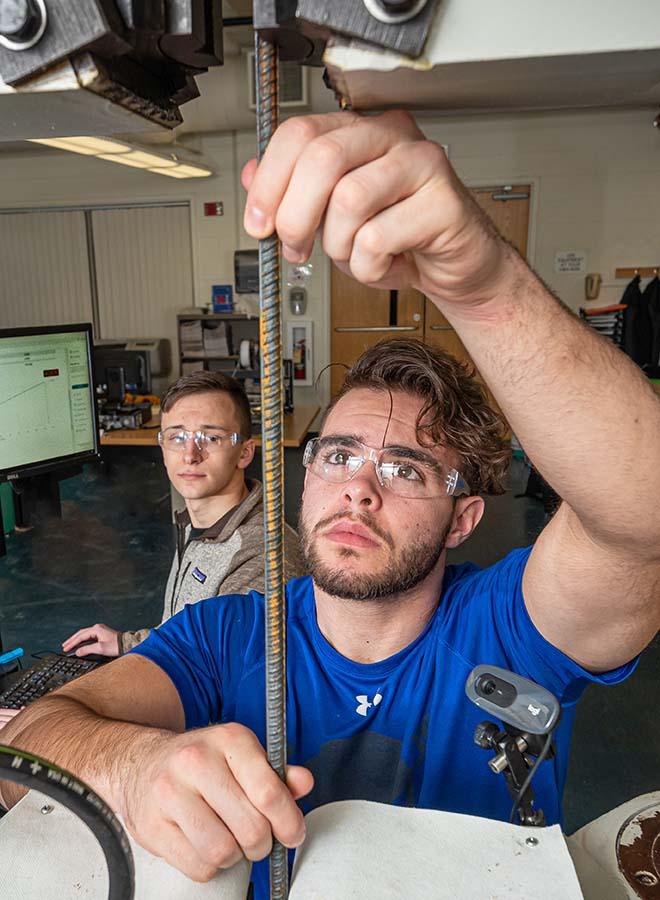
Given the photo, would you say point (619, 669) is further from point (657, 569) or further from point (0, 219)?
point (0, 219)

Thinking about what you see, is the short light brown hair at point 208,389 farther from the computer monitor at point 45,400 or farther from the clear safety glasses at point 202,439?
the computer monitor at point 45,400

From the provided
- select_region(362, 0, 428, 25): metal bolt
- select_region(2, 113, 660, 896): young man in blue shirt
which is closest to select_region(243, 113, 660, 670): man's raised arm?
select_region(2, 113, 660, 896): young man in blue shirt

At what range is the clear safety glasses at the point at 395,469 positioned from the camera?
117 centimetres

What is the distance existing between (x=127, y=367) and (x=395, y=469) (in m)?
4.08

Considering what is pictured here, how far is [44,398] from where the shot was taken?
7.72ft

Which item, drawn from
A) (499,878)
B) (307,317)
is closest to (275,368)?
(499,878)

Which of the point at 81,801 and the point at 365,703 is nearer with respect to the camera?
the point at 81,801

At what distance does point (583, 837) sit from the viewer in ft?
2.13

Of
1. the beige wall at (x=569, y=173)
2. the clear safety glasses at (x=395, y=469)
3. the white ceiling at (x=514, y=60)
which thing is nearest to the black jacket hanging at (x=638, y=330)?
the beige wall at (x=569, y=173)

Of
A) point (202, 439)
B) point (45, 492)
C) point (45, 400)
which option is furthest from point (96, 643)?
point (45, 400)

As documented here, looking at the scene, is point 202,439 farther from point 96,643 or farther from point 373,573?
point 373,573

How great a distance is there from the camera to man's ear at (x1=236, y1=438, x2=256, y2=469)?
7.04 ft

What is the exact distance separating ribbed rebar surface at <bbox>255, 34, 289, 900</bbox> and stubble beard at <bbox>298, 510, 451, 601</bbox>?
21.2 inches

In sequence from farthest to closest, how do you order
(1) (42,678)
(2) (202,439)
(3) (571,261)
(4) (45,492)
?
(3) (571,261), (4) (45,492), (2) (202,439), (1) (42,678)
